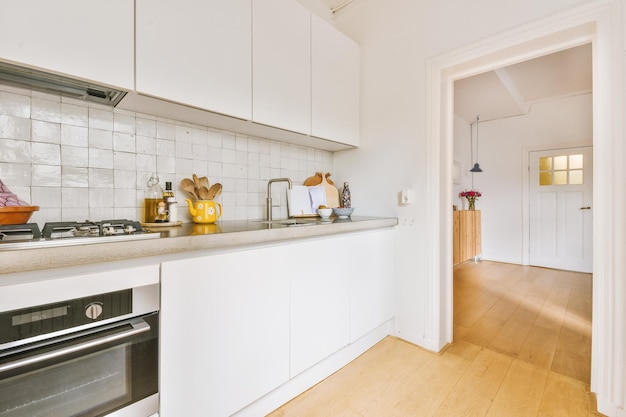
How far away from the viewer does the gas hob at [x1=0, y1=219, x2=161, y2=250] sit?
2.60ft

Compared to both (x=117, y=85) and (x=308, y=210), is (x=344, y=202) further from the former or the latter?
(x=117, y=85)

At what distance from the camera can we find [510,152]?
488 cm

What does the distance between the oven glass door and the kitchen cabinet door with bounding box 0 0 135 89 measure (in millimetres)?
936

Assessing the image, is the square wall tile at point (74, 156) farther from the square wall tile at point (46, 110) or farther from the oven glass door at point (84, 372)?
the oven glass door at point (84, 372)

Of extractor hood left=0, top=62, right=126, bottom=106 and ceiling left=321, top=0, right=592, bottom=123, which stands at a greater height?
Result: ceiling left=321, top=0, right=592, bottom=123

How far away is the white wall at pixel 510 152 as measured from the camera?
4.30 m

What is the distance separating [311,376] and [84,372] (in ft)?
3.50

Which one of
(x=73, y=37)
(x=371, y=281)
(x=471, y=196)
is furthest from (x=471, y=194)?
(x=73, y=37)

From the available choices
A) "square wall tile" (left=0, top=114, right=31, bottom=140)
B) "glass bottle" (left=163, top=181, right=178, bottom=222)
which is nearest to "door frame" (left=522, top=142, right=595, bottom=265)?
"glass bottle" (left=163, top=181, right=178, bottom=222)

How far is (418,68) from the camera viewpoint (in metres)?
1.99

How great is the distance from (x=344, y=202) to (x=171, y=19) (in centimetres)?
159

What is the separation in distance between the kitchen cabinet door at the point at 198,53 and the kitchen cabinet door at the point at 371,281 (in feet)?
3.60

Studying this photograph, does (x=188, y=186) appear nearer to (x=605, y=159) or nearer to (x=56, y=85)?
(x=56, y=85)

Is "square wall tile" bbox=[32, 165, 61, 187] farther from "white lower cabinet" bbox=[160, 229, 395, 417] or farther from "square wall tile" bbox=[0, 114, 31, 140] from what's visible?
"white lower cabinet" bbox=[160, 229, 395, 417]
